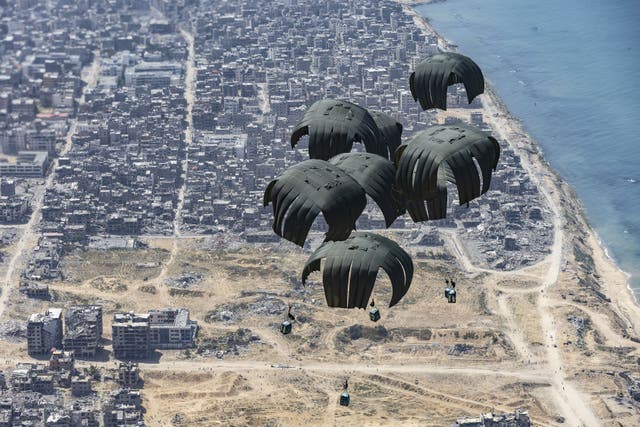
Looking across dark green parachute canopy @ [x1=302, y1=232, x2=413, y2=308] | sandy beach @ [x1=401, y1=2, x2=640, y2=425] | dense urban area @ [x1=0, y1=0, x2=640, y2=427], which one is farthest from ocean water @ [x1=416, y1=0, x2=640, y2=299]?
dark green parachute canopy @ [x1=302, y1=232, x2=413, y2=308]

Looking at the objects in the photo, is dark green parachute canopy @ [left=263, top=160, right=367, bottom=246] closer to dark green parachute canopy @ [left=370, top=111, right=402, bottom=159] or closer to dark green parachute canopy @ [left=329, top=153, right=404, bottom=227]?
dark green parachute canopy @ [left=329, top=153, right=404, bottom=227]

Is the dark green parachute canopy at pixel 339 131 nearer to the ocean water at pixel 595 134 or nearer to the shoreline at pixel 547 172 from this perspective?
the shoreline at pixel 547 172

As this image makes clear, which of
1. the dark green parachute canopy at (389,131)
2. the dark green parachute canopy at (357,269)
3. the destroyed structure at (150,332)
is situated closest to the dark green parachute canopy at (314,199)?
the dark green parachute canopy at (357,269)

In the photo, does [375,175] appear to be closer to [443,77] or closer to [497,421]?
[443,77]

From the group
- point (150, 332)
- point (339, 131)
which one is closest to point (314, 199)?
point (339, 131)

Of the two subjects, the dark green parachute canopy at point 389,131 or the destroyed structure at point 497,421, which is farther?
the destroyed structure at point 497,421

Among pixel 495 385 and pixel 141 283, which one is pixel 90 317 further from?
pixel 495 385
